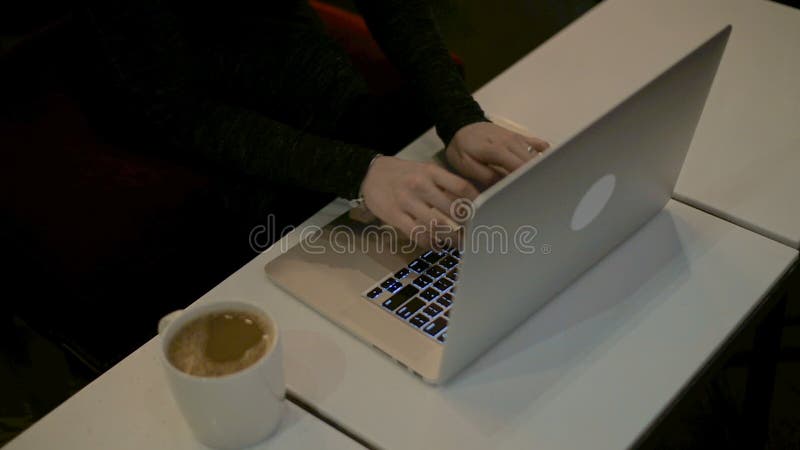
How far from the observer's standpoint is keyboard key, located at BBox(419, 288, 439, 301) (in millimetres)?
915

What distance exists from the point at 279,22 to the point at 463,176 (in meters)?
0.48

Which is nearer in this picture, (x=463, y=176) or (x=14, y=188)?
(x=463, y=176)

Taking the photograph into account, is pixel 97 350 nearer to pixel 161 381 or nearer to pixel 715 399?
pixel 161 381

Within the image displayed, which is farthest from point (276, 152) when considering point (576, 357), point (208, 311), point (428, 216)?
point (576, 357)

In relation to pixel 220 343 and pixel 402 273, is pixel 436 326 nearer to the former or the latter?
pixel 402 273

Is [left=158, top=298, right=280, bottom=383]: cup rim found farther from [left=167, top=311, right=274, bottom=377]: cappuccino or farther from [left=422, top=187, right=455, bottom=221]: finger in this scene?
[left=422, top=187, right=455, bottom=221]: finger

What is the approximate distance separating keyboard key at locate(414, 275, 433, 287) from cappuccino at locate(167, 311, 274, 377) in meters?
0.22

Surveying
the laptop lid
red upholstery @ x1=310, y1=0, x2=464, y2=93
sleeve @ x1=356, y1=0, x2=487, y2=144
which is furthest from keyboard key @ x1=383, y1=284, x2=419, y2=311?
red upholstery @ x1=310, y1=0, x2=464, y2=93

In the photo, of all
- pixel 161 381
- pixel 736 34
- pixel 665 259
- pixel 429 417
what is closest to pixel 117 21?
pixel 161 381

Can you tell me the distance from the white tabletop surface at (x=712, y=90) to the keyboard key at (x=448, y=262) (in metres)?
A: 0.30

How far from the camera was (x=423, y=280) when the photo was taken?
36.8 inches

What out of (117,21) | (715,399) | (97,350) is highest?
(117,21)

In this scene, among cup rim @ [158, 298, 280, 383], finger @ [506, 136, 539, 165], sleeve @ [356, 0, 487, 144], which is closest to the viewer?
cup rim @ [158, 298, 280, 383]

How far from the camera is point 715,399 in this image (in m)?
1.63
